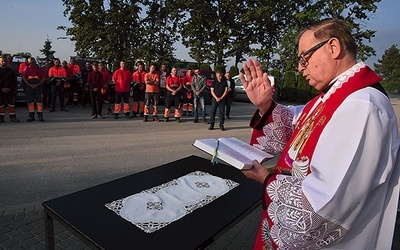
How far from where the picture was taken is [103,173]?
197 inches

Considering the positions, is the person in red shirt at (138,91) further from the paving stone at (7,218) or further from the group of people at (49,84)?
the paving stone at (7,218)

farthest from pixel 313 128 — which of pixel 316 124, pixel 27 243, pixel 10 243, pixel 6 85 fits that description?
pixel 6 85

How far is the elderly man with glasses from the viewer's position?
0.94 metres

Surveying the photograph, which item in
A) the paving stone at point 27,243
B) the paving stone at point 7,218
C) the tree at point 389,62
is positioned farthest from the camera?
the tree at point 389,62

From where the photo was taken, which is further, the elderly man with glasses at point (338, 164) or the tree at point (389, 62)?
the tree at point (389, 62)

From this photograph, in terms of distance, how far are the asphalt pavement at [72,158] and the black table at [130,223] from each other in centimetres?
113

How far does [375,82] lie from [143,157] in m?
5.39

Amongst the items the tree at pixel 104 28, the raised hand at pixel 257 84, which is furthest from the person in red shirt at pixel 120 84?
the tree at pixel 104 28

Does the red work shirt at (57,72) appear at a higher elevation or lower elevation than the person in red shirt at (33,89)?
higher

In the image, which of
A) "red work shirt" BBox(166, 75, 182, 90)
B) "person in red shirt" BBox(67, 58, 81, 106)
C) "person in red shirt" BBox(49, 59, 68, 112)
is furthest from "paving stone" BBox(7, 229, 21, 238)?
"person in red shirt" BBox(67, 58, 81, 106)

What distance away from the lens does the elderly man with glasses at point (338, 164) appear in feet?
3.08

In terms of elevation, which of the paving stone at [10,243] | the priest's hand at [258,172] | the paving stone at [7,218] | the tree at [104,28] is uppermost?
the tree at [104,28]

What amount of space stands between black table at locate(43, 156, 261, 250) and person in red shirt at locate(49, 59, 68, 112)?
10.5 m

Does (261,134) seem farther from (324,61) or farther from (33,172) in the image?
(33,172)
